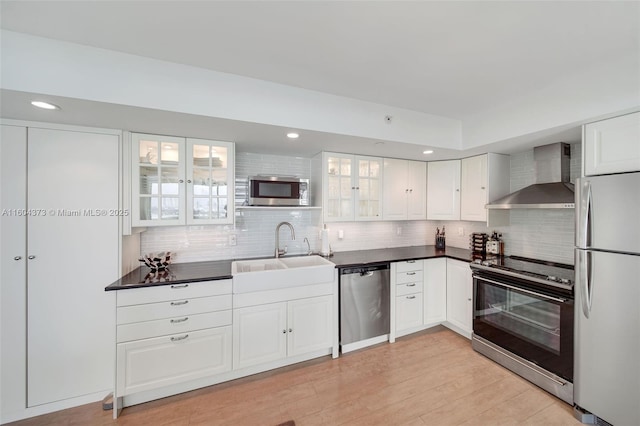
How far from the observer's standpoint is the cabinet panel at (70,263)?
6.10ft

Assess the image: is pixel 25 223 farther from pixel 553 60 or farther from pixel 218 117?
pixel 553 60

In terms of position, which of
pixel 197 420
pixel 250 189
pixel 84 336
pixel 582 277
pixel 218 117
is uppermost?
pixel 218 117

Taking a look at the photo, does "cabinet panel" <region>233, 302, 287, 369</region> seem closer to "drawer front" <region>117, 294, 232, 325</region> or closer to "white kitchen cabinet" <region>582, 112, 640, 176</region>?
"drawer front" <region>117, 294, 232, 325</region>

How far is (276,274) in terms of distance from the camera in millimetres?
2289

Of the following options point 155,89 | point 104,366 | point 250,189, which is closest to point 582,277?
point 250,189

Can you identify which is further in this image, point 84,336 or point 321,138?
point 321,138

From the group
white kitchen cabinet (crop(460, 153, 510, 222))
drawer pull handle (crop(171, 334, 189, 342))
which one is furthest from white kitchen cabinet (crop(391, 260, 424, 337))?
drawer pull handle (crop(171, 334, 189, 342))

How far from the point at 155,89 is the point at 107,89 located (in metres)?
0.26

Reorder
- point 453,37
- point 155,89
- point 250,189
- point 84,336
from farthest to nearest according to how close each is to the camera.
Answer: point 250,189 < point 84,336 < point 155,89 < point 453,37

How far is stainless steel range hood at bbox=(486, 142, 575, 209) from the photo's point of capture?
2.29 m

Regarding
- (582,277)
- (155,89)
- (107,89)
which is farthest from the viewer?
(582,277)

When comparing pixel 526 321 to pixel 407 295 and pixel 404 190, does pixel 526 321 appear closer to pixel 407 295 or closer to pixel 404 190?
pixel 407 295

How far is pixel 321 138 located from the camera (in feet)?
7.80

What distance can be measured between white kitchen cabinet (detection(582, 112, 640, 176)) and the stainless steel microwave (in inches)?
94.5
